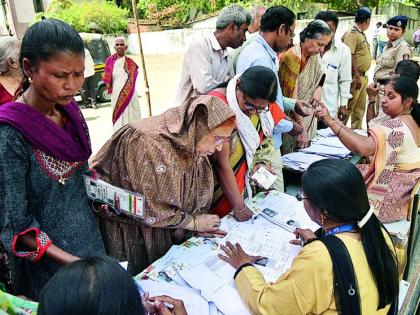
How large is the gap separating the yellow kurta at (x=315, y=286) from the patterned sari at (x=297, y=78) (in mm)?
1850

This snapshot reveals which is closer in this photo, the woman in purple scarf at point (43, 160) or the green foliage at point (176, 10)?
the woman in purple scarf at point (43, 160)

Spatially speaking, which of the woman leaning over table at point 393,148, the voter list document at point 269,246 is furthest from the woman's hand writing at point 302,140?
the voter list document at point 269,246

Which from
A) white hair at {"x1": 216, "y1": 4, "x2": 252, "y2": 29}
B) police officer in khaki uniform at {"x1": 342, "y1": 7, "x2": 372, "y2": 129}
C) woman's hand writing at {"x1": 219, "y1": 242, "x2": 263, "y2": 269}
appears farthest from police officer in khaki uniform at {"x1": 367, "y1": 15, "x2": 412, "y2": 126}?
woman's hand writing at {"x1": 219, "y1": 242, "x2": 263, "y2": 269}

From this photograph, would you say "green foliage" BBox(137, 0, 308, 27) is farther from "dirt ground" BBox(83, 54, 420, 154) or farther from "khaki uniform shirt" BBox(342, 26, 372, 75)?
"khaki uniform shirt" BBox(342, 26, 372, 75)

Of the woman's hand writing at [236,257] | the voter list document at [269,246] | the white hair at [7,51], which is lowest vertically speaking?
the voter list document at [269,246]

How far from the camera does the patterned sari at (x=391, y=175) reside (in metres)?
2.09

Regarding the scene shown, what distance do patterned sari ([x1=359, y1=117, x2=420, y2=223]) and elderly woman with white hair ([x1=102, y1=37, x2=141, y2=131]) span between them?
3846mm

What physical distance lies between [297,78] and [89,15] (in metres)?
15.3

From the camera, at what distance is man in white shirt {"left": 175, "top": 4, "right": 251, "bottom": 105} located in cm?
282

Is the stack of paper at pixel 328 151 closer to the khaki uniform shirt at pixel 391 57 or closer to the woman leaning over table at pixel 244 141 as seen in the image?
the woman leaning over table at pixel 244 141

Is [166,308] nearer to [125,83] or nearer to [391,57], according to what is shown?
[125,83]

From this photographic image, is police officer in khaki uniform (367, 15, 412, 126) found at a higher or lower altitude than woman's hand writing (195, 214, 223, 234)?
higher

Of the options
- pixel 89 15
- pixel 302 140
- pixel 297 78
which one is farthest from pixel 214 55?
pixel 89 15

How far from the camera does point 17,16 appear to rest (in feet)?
47.9
